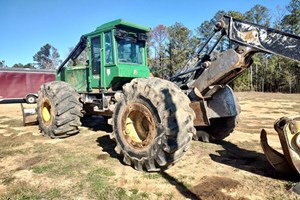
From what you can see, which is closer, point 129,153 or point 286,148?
point 286,148

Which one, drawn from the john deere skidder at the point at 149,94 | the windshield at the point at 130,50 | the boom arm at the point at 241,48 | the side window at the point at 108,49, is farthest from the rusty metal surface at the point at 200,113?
the side window at the point at 108,49

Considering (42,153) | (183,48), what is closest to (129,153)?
(42,153)

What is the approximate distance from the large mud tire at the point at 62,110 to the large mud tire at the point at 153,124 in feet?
→ 6.79

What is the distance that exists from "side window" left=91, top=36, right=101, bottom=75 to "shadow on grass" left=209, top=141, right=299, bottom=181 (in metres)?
3.65

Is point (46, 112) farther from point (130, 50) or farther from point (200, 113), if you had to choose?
point (200, 113)

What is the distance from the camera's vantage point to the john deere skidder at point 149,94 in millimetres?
4188

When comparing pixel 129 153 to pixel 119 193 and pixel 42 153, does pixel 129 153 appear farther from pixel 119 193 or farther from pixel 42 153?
pixel 42 153

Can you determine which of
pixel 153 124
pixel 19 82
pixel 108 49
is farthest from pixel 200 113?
pixel 19 82

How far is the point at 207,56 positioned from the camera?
578cm

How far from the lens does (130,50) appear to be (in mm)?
6914

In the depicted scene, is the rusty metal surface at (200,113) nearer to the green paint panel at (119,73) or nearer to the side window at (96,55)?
the green paint panel at (119,73)

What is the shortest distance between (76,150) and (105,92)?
1.59 meters

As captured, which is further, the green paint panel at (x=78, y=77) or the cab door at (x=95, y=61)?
the green paint panel at (x=78, y=77)

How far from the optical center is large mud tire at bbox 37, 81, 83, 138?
663 cm
